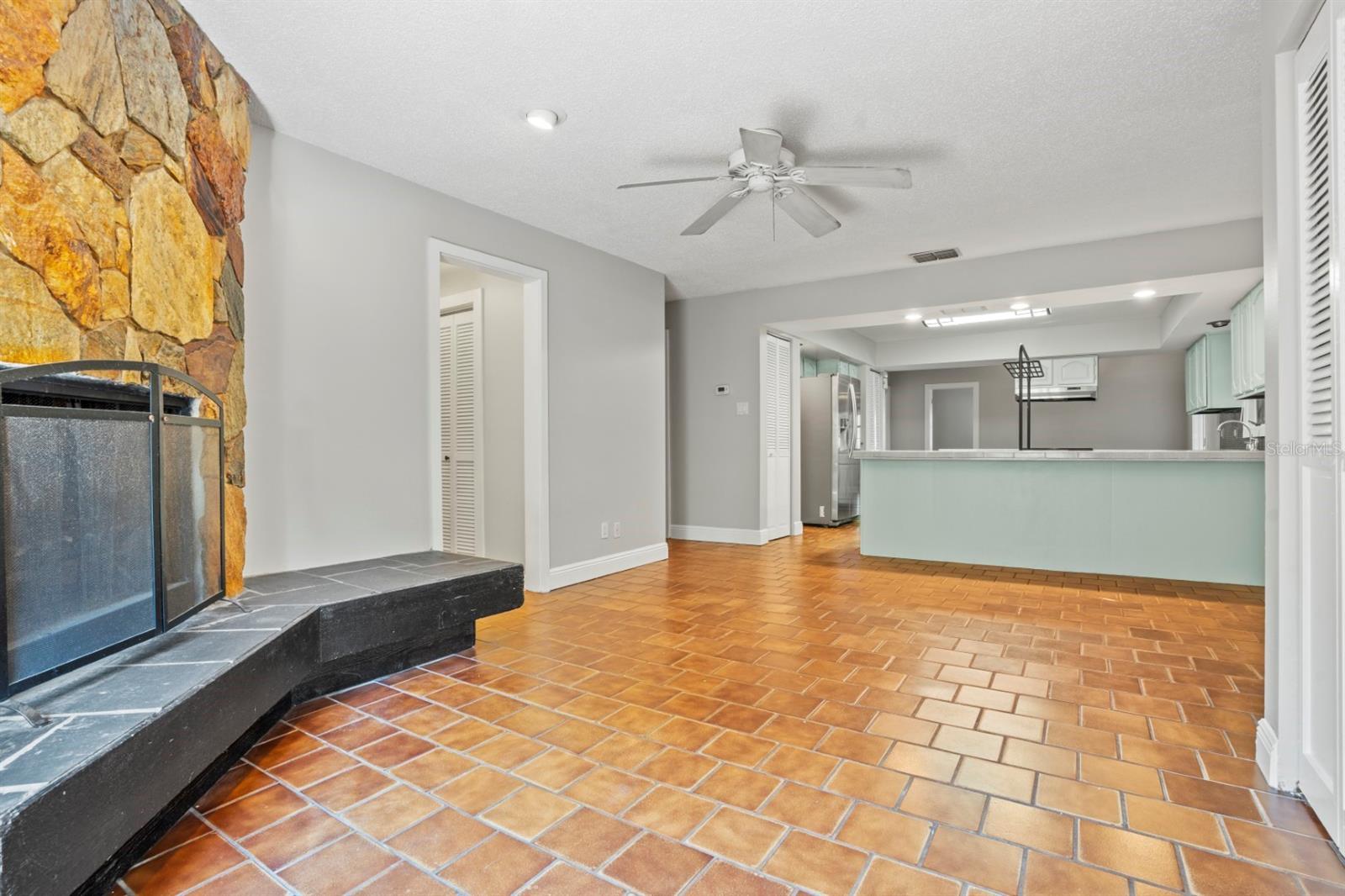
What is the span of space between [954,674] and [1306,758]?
1112 mm

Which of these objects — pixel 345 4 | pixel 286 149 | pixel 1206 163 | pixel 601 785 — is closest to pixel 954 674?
pixel 601 785

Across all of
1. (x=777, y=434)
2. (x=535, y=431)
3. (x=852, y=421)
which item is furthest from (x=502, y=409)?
(x=852, y=421)

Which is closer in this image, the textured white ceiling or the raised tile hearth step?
the raised tile hearth step

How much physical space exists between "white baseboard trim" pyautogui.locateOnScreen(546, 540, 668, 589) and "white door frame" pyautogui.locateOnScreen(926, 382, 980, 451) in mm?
6044

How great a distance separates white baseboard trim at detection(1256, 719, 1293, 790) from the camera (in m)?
1.78

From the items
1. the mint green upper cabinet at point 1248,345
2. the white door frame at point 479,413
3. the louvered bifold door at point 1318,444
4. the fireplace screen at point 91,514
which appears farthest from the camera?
the mint green upper cabinet at point 1248,345

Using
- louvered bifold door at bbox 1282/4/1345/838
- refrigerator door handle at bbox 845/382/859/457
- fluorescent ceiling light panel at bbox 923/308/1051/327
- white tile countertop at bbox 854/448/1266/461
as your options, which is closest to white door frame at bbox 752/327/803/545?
refrigerator door handle at bbox 845/382/859/457

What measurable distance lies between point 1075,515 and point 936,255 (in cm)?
215

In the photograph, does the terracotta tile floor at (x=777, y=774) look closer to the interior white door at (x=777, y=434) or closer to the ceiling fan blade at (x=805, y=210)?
the ceiling fan blade at (x=805, y=210)

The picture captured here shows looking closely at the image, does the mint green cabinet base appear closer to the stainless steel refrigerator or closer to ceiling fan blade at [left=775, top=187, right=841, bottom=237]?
the stainless steel refrigerator

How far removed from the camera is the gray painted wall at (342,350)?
284 centimetres

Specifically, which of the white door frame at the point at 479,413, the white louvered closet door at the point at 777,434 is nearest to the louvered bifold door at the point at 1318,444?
the white door frame at the point at 479,413

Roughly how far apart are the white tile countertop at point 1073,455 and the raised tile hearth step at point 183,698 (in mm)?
3487

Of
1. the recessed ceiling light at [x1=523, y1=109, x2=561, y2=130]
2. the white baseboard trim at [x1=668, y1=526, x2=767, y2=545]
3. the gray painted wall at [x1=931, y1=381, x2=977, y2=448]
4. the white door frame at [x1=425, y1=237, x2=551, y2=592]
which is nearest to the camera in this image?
the recessed ceiling light at [x1=523, y1=109, x2=561, y2=130]
